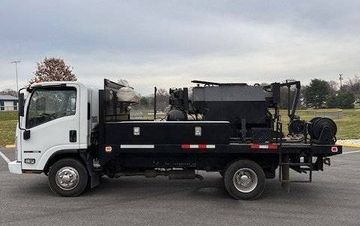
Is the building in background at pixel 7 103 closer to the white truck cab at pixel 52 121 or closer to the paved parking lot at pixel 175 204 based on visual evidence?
the paved parking lot at pixel 175 204

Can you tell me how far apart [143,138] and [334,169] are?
6.68 m

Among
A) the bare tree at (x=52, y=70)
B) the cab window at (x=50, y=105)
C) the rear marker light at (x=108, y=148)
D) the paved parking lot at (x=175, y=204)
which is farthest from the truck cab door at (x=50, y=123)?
the bare tree at (x=52, y=70)

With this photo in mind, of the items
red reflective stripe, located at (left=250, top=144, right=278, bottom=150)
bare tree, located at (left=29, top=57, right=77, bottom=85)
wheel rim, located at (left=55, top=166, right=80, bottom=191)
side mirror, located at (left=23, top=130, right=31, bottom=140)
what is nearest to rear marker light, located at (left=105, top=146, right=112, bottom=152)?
wheel rim, located at (left=55, top=166, right=80, bottom=191)

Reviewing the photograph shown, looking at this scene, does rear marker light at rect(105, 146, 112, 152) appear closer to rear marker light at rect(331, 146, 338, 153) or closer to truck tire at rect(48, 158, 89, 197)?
truck tire at rect(48, 158, 89, 197)

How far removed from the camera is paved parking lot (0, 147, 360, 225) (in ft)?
24.1

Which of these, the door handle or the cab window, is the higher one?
the cab window

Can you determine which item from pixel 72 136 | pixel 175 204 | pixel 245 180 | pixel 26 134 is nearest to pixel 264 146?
pixel 245 180

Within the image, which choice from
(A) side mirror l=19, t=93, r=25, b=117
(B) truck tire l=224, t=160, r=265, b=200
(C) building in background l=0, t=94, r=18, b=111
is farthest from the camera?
(C) building in background l=0, t=94, r=18, b=111

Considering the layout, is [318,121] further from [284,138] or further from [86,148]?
[86,148]

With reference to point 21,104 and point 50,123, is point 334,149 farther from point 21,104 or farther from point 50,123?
point 21,104

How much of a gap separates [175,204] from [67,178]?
2143 mm

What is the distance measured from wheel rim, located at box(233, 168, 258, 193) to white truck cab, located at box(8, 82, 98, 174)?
2.91 metres

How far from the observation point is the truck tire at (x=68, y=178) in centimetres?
895

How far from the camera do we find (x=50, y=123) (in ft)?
29.2
